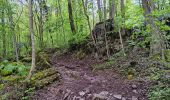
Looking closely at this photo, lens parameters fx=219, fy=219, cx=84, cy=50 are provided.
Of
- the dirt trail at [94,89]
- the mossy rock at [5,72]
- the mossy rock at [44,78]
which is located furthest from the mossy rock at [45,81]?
the mossy rock at [5,72]

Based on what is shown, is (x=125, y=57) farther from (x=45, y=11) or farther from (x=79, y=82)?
(x=45, y=11)

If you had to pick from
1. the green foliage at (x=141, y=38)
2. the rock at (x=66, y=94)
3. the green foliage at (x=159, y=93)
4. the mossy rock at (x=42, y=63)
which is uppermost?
the green foliage at (x=141, y=38)

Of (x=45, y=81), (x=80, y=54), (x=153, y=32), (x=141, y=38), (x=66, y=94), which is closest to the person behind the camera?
(x=66, y=94)

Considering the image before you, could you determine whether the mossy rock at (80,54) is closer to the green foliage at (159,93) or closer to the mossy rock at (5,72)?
the mossy rock at (5,72)

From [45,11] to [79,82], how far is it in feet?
62.6

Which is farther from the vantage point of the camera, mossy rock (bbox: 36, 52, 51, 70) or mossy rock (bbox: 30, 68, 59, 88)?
mossy rock (bbox: 36, 52, 51, 70)

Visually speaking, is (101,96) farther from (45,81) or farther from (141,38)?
(141,38)

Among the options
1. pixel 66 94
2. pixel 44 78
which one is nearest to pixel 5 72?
pixel 44 78

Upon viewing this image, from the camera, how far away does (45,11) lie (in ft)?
85.6

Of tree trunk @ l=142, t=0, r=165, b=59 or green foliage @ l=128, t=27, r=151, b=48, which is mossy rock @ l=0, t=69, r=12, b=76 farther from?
tree trunk @ l=142, t=0, r=165, b=59

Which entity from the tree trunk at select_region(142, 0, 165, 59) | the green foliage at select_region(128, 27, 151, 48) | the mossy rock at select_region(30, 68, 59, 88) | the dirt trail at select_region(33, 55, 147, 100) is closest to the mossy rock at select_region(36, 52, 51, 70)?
the mossy rock at select_region(30, 68, 59, 88)

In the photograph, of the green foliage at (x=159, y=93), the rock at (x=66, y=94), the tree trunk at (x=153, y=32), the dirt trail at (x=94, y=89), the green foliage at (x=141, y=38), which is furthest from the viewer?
the green foliage at (x=141, y=38)

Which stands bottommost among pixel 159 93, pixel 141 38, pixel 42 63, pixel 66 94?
pixel 66 94

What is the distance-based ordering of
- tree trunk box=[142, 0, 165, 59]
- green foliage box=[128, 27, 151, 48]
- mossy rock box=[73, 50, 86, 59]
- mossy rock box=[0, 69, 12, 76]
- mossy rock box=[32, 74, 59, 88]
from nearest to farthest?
tree trunk box=[142, 0, 165, 59] < mossy rock box=[32, 74, 59, 88] < green foliage box=[128, 27, 151, 48] < mossy rock box=[0, 69, 12, 76] < mossy rock box=[73, 50, 86, 59]
